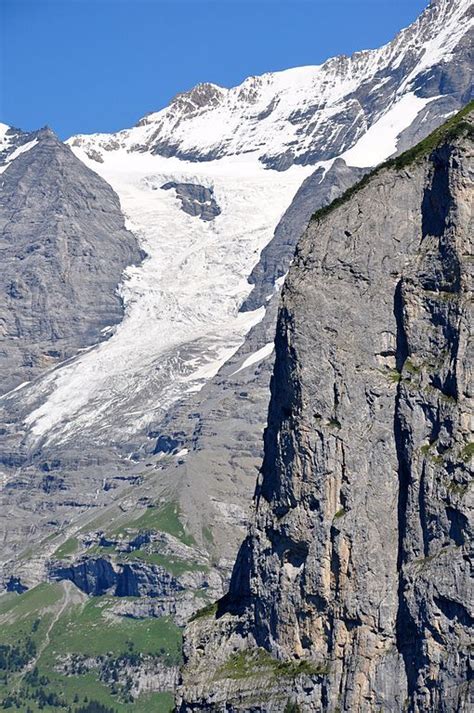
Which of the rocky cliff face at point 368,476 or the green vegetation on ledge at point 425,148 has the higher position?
the green vegetation on ledge at point 425,148

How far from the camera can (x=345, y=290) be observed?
124m

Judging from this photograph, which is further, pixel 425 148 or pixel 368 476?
pixel 425 148

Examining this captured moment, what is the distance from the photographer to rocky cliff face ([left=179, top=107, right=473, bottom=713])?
4449 inches

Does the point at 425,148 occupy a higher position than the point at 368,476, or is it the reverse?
the point at 425,148

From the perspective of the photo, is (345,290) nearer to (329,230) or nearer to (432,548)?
(329,230)

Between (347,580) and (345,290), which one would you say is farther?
(345,290)

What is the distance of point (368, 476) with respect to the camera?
118062mm

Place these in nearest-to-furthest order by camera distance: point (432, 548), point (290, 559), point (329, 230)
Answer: point (432, 548) < point (290, 559) < point (329, 230)

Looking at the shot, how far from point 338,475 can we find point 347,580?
7.35 meters

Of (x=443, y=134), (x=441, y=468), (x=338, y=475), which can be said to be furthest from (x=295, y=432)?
(x=443, y=134)

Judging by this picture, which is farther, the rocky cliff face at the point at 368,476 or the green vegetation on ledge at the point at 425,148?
the green vegetation on ledge at the point at 425,148

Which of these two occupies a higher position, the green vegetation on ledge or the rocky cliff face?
the green vegetation on ledge

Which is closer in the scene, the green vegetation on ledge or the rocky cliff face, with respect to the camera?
the rocky cliff face

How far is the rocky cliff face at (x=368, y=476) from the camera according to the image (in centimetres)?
11300
